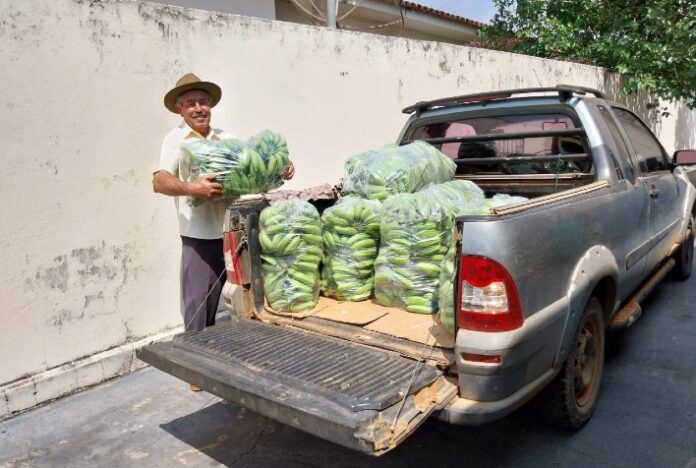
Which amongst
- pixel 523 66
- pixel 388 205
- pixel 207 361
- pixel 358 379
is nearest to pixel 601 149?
pixel 388 205

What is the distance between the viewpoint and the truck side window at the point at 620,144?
366cm

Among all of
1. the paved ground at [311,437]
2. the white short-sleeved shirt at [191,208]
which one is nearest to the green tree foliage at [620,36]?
the paved ground at [311,437]

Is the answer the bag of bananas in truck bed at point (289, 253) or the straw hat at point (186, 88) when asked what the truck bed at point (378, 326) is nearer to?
the bag of bananas in truck bed at point (289, 253)

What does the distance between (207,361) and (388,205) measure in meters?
1.26

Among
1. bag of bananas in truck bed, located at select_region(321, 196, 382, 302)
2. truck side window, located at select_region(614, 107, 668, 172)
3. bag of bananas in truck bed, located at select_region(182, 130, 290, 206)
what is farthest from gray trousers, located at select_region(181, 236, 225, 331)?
truck side window, located at select_region(614, 107, 668, 172)

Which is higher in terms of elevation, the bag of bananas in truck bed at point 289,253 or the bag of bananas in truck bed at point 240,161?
the bag of bananas in truck bed at point 240,161

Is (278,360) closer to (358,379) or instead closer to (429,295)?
(358,379)

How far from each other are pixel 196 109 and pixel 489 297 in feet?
8.02

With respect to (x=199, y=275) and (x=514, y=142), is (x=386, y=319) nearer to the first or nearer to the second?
(x=199, y=275)

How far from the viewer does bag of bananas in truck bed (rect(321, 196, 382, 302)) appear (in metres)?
3.22

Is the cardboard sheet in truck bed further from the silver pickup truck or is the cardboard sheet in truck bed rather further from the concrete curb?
the concrete curb

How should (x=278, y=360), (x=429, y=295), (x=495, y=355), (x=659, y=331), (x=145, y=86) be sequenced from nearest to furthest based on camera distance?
(x=495, y=355), (x=278, y=360), (x=429, y=295), (x=145, y=86), (x=659, y=331)

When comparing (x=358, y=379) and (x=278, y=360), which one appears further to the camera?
(x=278, y=360)

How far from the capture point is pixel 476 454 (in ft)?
9.66
